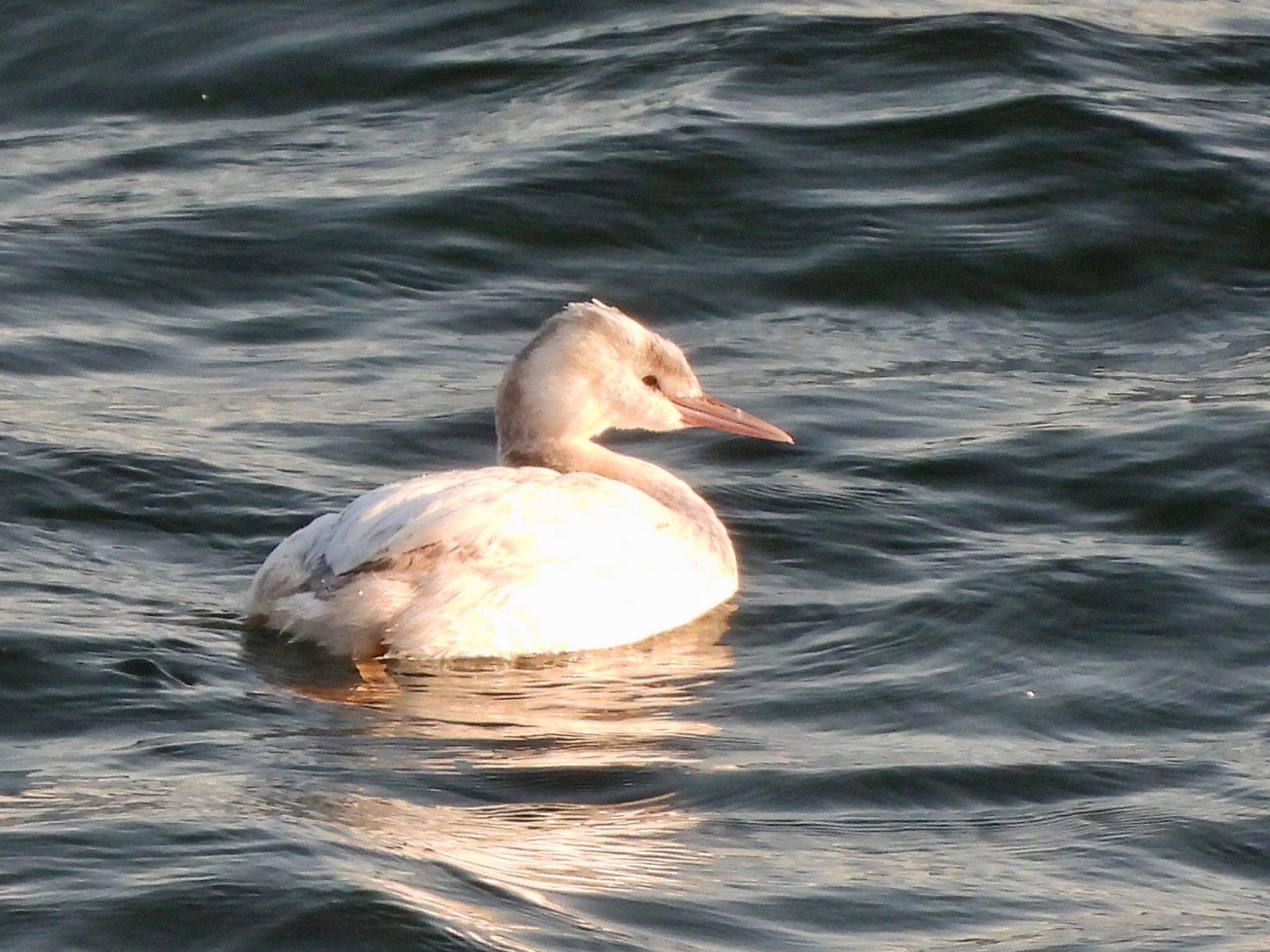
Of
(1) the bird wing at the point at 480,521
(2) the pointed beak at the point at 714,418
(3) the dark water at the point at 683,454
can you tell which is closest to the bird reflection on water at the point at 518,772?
(3) the dark water at the point at 683,454

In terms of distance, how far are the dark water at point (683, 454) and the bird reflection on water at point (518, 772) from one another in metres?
0.02

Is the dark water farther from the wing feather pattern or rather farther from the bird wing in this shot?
the bird wing

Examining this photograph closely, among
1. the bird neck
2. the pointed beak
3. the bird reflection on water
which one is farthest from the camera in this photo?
the pointed beak

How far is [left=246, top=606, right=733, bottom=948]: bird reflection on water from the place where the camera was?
17.2 ft

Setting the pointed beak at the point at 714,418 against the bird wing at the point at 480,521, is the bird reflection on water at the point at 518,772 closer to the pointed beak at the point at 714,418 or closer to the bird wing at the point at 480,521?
the bird wing at the point at 480,521

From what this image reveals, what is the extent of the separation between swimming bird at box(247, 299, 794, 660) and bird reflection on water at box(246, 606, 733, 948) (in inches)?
3.2

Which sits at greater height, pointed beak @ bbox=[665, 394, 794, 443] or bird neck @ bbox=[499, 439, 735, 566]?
pointed beak @ bbox=[665, 394, 794, 443]

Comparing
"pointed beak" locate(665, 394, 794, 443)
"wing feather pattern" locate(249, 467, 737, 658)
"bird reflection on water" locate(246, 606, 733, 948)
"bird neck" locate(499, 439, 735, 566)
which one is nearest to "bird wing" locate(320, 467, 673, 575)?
"wing feather pattern" locate(249, 467, 737, 658)

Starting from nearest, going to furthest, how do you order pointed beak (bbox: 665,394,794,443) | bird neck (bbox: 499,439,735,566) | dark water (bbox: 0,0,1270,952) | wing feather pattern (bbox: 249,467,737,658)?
dark water (bbox: 0,0,1270,952)
wing feather pattern (bbox: 249,467,737,658)
bird neck (bbox: 499,439,735,566)
pointed beak (bbox: 665,394,794,443)

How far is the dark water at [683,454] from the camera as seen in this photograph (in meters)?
5.48

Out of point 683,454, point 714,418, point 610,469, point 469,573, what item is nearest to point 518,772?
point 469,573

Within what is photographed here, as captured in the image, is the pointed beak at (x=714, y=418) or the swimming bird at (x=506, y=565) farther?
the pointed beak at (x=714, y=418)

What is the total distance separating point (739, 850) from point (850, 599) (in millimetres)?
2226

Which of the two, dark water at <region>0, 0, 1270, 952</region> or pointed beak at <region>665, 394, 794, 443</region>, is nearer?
dark water at <region>0, 0, 1270, 952</region>
